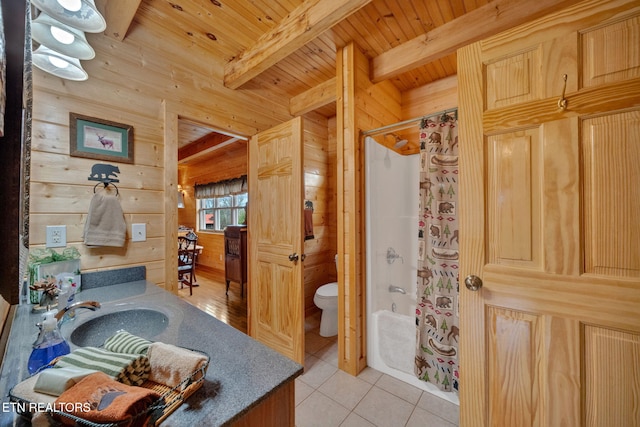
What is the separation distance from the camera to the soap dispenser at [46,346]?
0.65 m

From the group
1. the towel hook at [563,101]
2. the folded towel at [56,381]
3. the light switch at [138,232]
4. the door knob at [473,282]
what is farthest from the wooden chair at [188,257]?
the towel hook at [563,101]

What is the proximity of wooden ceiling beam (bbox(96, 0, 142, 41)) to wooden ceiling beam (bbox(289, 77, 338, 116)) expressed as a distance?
1502mm

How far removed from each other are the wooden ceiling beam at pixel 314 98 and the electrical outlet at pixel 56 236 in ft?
7.24

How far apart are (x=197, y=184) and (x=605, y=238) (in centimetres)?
658

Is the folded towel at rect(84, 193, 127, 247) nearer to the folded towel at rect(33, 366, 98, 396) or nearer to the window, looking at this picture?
the folded towel at rect(33, 366, 98, 396)

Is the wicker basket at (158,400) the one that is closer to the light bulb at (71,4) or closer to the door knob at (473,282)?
the door knob at (473,282)

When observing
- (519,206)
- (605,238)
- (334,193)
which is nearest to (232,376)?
(519,206)

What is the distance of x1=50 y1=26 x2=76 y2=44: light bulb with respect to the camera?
118 cm

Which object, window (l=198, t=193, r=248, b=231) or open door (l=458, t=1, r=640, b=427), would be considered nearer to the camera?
open door (l=458, t=1, r=640, b=427)

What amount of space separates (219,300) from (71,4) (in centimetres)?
352

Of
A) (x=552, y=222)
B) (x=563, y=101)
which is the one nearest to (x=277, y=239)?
(x=552, y=222)

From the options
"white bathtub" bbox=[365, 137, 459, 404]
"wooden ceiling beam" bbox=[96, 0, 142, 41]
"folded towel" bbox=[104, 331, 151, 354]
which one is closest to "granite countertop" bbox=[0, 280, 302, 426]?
"folded towel" bbox=[104, 331, 151, 354]

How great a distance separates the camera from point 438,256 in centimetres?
159

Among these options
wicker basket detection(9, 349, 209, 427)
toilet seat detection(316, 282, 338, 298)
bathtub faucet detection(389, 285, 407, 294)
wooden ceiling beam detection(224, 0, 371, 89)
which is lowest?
toilet seat detection(316, 282, 338, 298)
